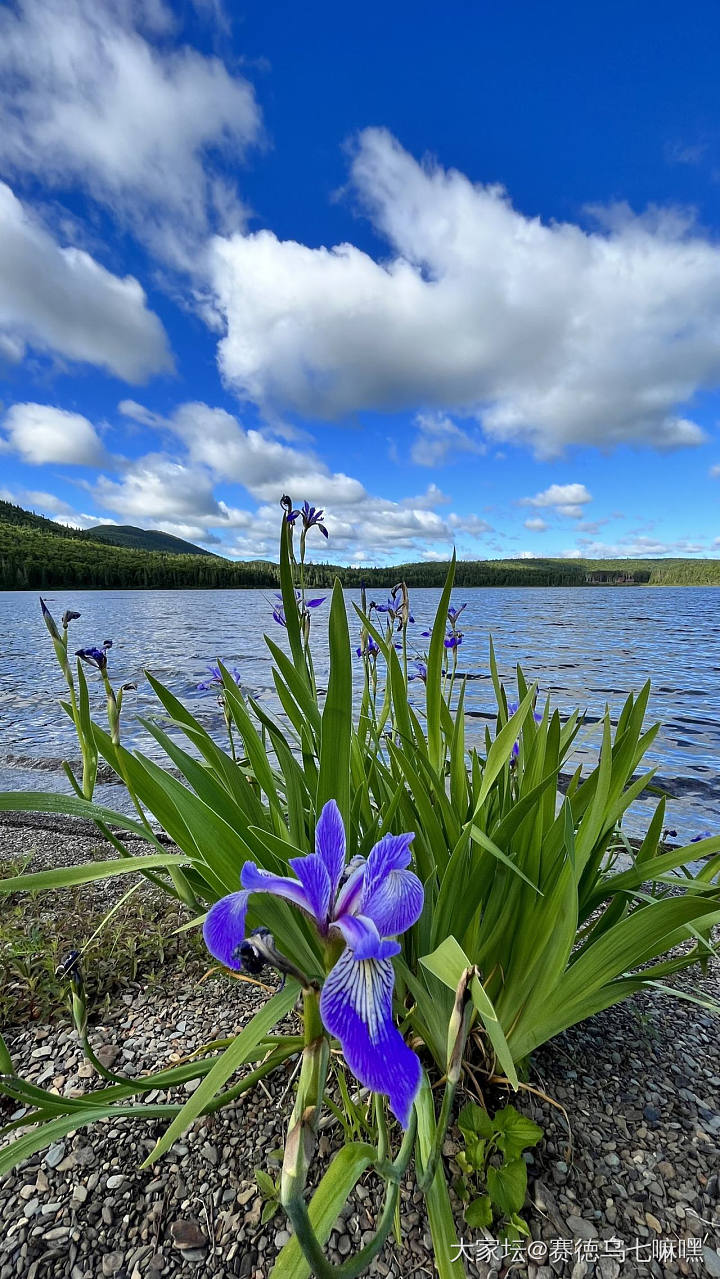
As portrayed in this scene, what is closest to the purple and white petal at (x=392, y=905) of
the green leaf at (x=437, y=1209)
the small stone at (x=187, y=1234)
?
the green leaf at (x=437, y=1209)

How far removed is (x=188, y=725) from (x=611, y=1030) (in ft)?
6.79

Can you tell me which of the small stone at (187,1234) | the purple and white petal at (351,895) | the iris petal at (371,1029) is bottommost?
the small stone at (187,1234)

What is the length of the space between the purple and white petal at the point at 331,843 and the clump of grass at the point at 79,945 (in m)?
1.70

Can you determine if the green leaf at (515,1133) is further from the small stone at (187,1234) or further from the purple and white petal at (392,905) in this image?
the purple and white petal at (392,905)

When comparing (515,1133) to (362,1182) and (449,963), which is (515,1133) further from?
(449,963)

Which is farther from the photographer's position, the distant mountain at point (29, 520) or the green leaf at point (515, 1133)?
the distant mountain at point (29, 520)

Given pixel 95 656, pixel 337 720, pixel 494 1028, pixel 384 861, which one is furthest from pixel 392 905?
pixel 95 656

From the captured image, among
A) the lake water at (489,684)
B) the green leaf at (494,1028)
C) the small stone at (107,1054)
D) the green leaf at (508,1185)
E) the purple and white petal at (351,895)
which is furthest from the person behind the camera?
the lake water at (489,684)

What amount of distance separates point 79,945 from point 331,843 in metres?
2.45

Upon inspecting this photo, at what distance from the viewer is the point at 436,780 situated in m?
1.96

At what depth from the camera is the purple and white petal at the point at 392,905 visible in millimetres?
892

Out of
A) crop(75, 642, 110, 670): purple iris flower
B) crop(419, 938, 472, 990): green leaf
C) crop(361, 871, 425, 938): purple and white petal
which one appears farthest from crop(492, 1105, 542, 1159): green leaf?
crop(75, 642, 110, 670): purple iris flower

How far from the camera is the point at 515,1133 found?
1.54 meters

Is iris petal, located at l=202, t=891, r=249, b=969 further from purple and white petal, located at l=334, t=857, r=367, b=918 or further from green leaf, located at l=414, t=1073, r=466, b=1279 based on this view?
green leaf, located at l=414, t=1073, r=466, b=1279
